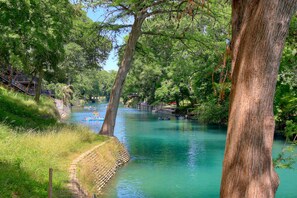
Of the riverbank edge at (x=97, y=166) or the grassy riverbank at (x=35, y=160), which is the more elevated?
the grassy riverbank at (x=35, y=160)

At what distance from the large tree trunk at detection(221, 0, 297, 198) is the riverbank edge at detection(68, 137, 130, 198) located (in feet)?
22.5

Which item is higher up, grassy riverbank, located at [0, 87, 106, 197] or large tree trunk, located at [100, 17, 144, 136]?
large tree trunk, located at [100, 17, 144, 136]

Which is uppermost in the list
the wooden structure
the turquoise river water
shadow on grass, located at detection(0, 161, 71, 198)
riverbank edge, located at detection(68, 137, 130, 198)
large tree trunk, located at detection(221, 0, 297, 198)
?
the wooden structure

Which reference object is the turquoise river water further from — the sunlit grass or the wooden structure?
Result: the wooden structure

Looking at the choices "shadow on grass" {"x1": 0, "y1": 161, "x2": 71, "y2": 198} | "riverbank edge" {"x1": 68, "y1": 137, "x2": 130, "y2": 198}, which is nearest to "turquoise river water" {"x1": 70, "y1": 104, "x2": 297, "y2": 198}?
"riverbank edge" {"x1": 68, "y1": 137, "x2": 130, "y2": 198}

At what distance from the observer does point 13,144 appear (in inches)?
484

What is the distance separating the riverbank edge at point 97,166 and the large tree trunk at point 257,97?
685cm

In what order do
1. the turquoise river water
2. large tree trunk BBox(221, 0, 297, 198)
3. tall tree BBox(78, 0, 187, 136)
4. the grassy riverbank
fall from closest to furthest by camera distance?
large tree trunk BBox(221, 0, 297, 198), the grassy riverbank, the turquoise river water, tall tree BBox(78, 0, 187, 136)

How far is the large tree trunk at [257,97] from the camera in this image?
405 centimetres

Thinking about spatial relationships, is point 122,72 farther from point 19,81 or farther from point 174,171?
point 19,81

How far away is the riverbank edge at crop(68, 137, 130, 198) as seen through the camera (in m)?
11.7

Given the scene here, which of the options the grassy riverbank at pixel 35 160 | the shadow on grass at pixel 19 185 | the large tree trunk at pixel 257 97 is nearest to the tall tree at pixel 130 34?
the grassy riverbank at pixel 35 160

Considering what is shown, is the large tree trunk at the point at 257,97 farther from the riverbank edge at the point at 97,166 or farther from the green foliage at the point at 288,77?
the green foliage at the point at 288,77

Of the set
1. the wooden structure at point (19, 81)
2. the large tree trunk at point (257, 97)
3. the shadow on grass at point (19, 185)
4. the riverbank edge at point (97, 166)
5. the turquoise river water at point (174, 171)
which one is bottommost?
the turquoise river water at point (174, 171)
